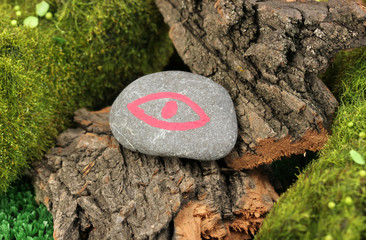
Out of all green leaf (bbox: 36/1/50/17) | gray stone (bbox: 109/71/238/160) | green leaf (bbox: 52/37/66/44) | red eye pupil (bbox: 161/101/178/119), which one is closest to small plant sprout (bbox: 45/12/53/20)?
green leaf (bbox: 36/1/50/17)

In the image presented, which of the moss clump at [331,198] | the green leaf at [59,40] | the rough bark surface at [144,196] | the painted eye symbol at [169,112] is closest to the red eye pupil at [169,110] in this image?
the painted eye symbol at [169,112]

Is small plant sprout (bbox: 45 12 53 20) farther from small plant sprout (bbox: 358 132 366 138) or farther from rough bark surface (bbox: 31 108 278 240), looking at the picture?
small plant sprout (bbox: 358 132 366 138)

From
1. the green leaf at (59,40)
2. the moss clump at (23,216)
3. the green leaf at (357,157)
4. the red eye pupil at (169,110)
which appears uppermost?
the green leaf at (59,40)

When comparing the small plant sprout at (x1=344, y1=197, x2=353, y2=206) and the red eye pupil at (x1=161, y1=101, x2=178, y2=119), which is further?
the red eye pupil at (x1=161, y1=101, x2=178, y2=119)

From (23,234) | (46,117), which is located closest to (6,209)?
(23,234)

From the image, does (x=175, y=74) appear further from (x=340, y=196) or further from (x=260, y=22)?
(x=340, y=196)

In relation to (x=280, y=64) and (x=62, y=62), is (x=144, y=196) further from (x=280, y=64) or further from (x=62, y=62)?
(x=62, y=62)

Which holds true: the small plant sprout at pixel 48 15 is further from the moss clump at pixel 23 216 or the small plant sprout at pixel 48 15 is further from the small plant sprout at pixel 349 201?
the small plant sprout at pixel 349 201
